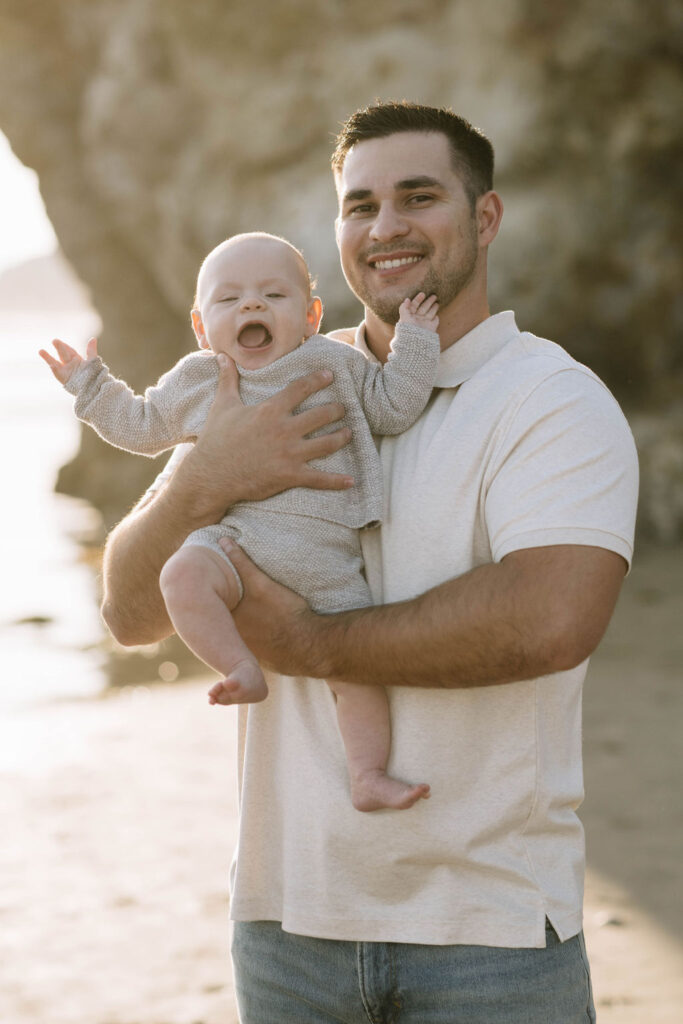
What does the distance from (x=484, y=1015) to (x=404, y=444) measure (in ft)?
2.96

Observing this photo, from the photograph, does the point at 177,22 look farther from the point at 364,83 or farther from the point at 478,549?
the point at 478,549

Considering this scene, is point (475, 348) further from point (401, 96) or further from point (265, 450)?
point (401, 96)

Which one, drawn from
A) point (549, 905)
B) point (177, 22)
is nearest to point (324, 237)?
point (177, 22)

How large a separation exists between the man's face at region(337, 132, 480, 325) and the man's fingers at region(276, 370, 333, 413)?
16 cm

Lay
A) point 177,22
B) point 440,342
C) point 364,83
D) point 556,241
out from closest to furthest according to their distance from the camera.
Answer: point 440,342 < point 556,241 < point 364,83 < point 177,22

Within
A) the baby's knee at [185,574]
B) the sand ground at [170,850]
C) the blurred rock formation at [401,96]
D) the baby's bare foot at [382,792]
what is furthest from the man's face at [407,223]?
the blurred rock formation at [401,96]

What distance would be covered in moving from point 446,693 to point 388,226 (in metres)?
0.81

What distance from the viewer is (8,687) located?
7.88 meters

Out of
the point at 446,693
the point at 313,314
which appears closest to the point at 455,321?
the point at 313,314

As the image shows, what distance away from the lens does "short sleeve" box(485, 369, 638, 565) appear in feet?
5.68

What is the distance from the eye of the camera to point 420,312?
6.75ft

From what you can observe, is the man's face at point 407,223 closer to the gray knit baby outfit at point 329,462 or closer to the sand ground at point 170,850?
the gray knit baby outfit at point 329,462

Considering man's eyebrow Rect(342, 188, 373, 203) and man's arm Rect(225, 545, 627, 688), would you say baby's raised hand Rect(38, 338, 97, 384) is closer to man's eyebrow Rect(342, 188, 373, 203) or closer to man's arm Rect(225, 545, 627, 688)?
man's eyebrow Rect(342, 188, 373, 203)

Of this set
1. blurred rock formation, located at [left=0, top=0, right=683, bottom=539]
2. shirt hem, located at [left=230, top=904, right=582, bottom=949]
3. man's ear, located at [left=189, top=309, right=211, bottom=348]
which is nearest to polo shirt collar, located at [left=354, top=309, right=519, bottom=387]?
man's ear, located at [left=189, top=309, right=211, bottom=348]
